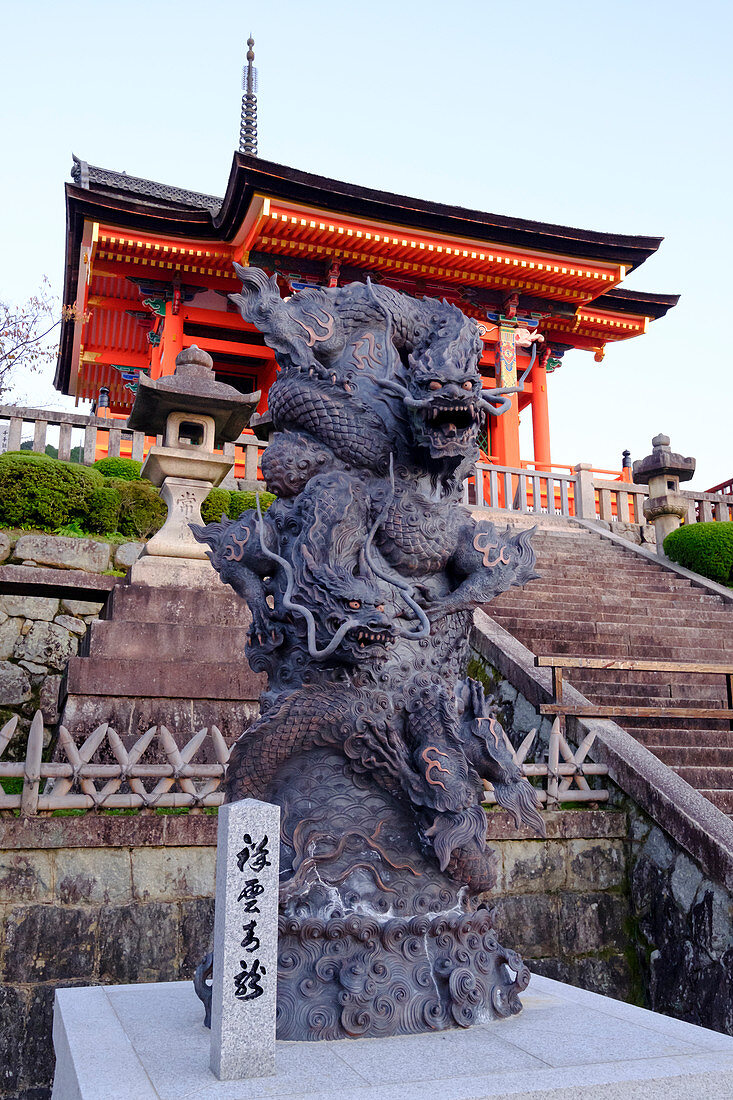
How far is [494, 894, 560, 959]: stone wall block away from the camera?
17.0 feet

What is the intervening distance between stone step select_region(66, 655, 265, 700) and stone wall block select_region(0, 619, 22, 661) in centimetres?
242

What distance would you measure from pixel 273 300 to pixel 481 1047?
291 cm

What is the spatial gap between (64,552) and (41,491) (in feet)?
2.66

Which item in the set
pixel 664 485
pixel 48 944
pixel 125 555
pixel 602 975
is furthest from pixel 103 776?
pixel 664 485

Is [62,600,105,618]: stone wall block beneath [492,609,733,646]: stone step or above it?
above

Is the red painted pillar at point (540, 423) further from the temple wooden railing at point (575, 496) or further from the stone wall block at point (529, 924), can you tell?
the stone wall block at point (529, 924)

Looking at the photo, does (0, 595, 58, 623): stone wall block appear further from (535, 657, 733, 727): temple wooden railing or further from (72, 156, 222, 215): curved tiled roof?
(72, 156, 222, 215): curved tiled roof

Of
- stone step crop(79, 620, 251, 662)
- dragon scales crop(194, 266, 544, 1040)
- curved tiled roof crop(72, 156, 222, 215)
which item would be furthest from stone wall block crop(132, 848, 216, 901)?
curved tiled roof crop(72, 156, 222, 215)

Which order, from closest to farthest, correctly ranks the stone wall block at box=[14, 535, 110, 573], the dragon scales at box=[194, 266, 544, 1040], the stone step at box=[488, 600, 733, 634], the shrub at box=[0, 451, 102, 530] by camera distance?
the dragon scales at box=[194, 266, 544, 1040] < the stone wall block at box=[14, 535, 110, 573] < the shrub at box=[0, 451, 102, 530] < the stone step at box=[488, 600, 733, 634]

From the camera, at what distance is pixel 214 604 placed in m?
7.27

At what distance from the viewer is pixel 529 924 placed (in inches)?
207

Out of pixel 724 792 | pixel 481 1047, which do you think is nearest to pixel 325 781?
pixel 481 1047

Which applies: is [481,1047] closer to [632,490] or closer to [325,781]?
[325,781]

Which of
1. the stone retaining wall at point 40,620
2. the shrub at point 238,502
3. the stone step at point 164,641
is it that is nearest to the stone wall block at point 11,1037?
the stone step at point 164,641
